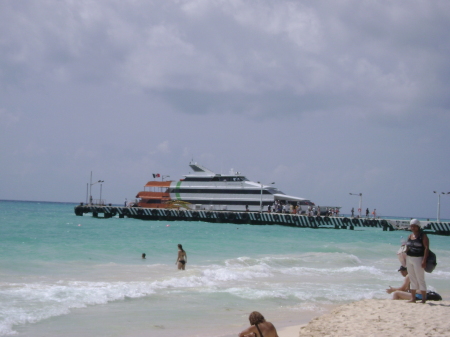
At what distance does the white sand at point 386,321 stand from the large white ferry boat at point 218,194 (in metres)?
44.0

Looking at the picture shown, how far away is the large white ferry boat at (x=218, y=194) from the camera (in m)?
53.5

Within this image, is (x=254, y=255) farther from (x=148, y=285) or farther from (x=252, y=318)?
(x=252, y=318)

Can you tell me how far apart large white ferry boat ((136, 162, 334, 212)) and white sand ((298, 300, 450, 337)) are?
4398 cm

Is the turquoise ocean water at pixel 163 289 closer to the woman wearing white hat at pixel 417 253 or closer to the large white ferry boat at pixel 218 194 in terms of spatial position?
the woman wearing white hat at pixel 417 253

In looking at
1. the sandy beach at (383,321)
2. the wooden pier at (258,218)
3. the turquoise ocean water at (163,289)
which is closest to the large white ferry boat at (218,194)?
the wooden pier at (258,218)

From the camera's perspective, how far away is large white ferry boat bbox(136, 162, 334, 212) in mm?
53531

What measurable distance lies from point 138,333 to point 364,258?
16.7 m

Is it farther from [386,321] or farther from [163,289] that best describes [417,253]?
[163,289]

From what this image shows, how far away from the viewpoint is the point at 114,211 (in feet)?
185

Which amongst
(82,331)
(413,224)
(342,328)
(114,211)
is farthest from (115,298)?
(114,211)

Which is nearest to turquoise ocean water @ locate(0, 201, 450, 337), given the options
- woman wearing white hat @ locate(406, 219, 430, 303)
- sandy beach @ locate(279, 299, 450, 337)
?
sandy beach @ locate(279, 299, 450, 337)

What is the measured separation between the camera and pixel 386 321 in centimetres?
730

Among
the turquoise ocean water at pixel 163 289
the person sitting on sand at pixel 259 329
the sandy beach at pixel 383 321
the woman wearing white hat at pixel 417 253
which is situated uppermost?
the woman wearing white hat at pixel 417 253

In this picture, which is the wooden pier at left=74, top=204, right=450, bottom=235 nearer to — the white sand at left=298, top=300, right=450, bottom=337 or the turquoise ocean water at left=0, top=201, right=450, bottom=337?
the turquoise ocean water at left=0, top=201, right=450, bottom=337
